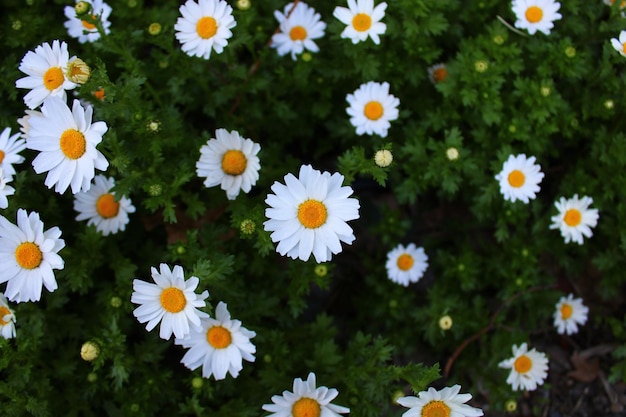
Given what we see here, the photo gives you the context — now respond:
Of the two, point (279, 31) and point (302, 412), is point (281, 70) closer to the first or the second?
point (279, 31)

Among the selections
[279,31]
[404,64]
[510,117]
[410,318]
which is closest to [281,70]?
[279,31]

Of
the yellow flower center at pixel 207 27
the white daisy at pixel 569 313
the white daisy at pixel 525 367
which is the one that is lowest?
the white daisy at pixel 525 367

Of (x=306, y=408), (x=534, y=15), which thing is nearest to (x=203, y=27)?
(x=534, y=15)

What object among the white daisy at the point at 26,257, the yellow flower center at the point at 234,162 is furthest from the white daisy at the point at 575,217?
the white daisy at the point at 26,257

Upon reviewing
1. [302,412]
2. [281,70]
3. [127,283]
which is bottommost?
[302,412]

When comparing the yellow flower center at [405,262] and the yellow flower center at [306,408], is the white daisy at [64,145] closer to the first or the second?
the yellow flower center at [306,408]

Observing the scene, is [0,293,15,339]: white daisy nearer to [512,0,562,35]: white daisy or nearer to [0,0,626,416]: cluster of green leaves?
[0,0,626,416]: cluster of green leaves
